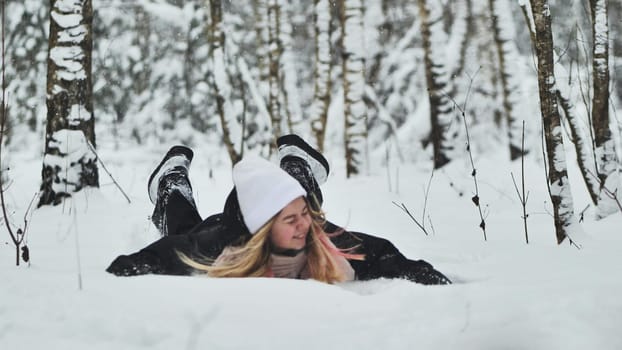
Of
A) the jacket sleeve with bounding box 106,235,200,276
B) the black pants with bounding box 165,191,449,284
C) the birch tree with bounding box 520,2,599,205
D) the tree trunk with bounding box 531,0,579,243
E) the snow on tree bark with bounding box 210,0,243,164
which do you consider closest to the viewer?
the jacket sleeve with bounding box 106,235,200,276

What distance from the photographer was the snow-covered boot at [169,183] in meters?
4.12

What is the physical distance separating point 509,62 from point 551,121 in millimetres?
6947

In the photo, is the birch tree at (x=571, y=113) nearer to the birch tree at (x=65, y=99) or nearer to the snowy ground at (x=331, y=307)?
the snowy ground at (x=331, y=307)

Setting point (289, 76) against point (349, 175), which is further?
point (289, 76)

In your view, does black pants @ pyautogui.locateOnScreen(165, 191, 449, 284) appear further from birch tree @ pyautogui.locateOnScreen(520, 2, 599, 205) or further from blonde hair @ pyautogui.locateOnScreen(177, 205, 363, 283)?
birch tree @ pyautogui.locateOnScreen(520, 2, 599, 205)

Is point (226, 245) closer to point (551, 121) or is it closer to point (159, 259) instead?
point (159, 259)

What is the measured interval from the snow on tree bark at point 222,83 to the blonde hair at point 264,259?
20.7 feet

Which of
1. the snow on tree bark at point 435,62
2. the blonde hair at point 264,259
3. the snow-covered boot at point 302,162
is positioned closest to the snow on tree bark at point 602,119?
the snow-covered boot at point 302,162

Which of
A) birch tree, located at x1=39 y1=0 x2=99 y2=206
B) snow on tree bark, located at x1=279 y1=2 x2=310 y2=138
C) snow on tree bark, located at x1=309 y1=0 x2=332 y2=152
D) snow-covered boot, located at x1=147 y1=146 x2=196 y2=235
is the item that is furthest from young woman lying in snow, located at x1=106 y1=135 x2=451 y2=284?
snow on tree bark, located at x1=279 y1=2 x2=310 y2=138

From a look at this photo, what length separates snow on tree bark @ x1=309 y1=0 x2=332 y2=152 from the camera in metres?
10.2

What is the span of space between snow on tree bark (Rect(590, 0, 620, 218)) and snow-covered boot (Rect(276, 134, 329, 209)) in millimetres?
2082

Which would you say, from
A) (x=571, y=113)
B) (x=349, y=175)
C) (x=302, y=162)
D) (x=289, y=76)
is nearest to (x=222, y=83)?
(x=349, y=175)

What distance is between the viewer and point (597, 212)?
4.37m

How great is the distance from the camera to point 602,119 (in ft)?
14.0
